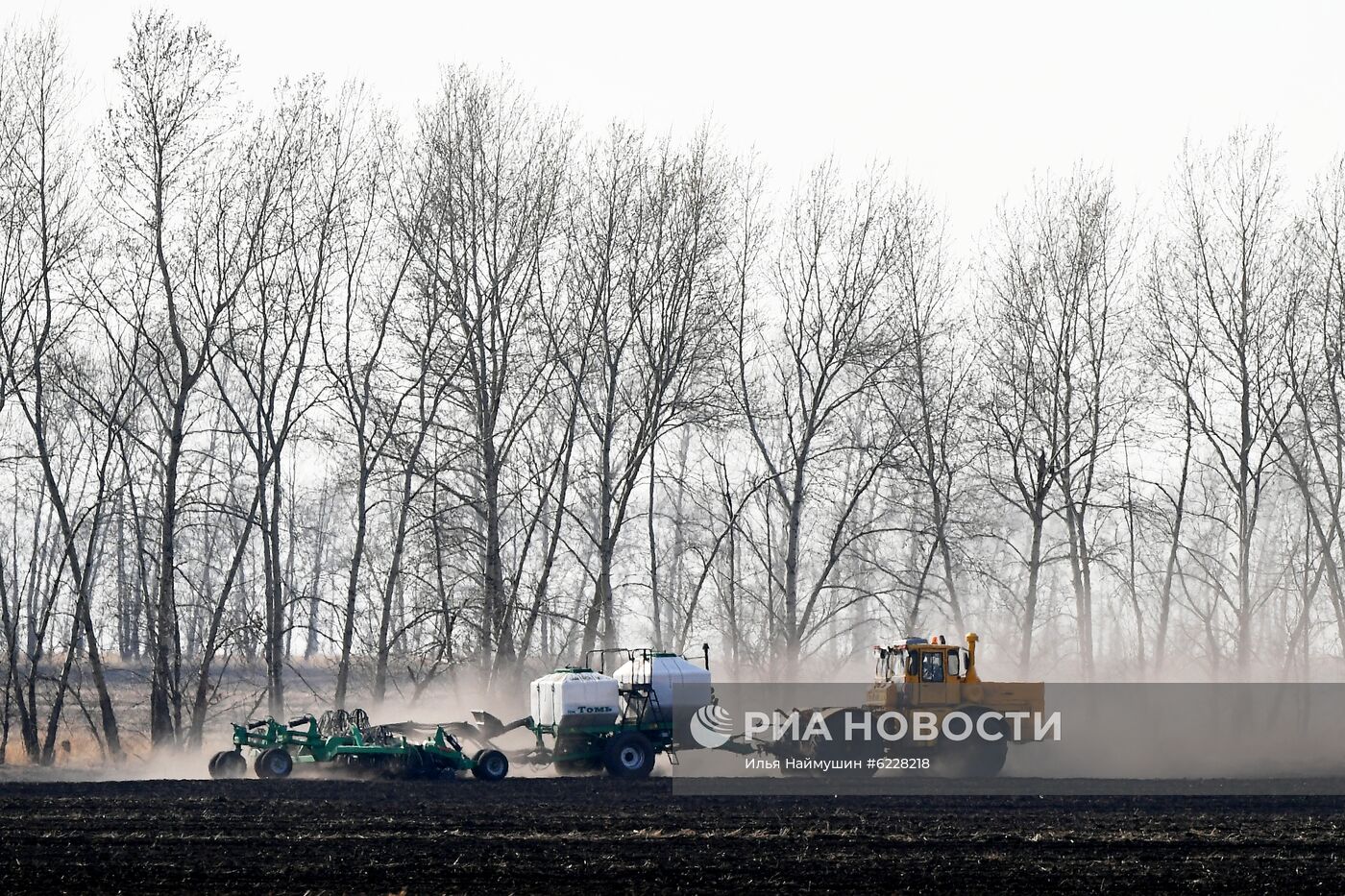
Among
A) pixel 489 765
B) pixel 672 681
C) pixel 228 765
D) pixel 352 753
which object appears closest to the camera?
pixel 352 753

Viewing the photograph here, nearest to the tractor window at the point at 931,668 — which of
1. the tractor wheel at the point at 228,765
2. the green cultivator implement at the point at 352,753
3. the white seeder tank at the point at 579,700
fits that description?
the white seeder tank at the point at 579,700

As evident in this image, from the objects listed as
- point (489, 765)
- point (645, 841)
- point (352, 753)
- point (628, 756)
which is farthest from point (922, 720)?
point (645, 841)

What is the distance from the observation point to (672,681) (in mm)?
28531

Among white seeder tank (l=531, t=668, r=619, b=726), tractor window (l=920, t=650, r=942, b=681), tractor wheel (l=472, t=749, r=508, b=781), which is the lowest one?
tractor wheel (l=472, t=749, r=508, b=781)

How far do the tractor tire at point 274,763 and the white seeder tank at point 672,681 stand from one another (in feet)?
22.1

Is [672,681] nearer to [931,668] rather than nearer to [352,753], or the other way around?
[931,668]

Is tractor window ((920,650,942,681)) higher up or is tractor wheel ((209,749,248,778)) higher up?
tractor window ((920,650,942,681))

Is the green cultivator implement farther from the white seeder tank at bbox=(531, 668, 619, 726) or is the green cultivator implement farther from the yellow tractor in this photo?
the yellow tractor

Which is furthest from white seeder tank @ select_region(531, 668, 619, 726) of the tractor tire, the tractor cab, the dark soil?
the tractor cab

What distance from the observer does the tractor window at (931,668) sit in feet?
94.2

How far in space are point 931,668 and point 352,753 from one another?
38.1 feet

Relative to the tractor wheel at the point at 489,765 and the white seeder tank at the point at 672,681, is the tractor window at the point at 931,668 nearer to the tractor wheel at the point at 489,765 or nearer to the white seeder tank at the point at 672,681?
the white seeder tank at the point at 672,681

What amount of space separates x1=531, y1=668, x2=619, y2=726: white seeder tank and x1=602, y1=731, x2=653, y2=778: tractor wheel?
1.76 ft

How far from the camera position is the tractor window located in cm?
2870
